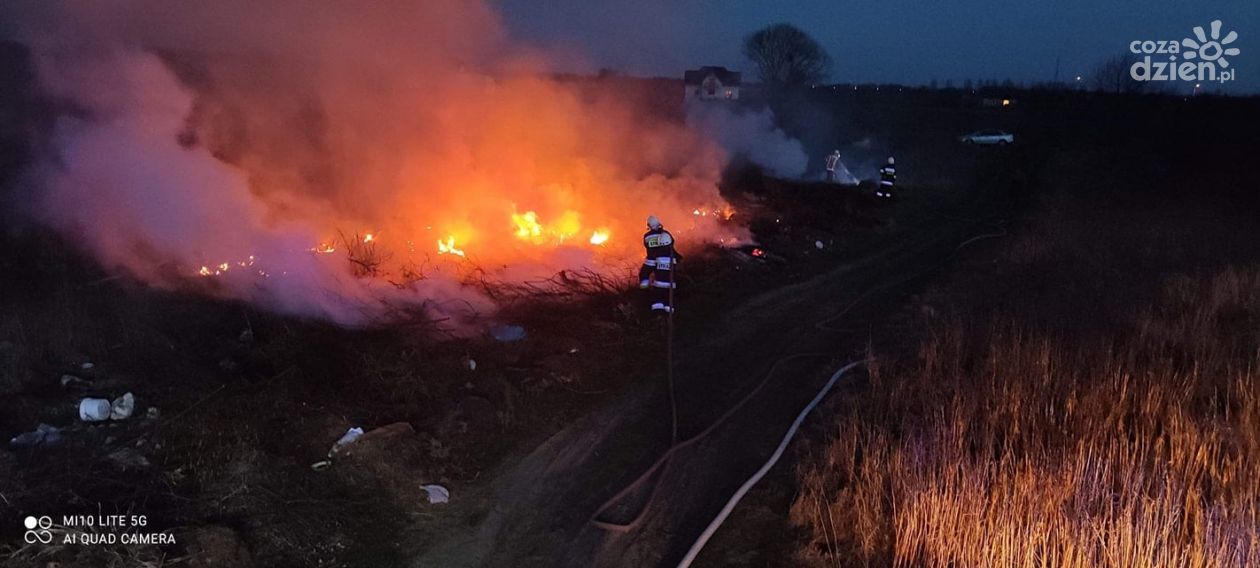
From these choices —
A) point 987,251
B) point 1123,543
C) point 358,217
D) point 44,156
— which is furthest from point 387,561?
point 987,251

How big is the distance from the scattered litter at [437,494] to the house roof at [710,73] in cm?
3689

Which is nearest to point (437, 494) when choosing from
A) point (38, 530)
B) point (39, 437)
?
point (38, 530)

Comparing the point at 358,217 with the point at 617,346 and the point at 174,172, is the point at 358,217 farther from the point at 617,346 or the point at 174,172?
the point at 617,346

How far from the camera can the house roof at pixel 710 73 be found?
4119 cm

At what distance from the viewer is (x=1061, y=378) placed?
265 inches

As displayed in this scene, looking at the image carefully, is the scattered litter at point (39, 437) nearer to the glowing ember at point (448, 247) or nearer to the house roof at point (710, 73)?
the glowing ember at point (448, 247)

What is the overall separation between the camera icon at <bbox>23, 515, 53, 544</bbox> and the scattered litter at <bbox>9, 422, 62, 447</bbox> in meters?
1.36

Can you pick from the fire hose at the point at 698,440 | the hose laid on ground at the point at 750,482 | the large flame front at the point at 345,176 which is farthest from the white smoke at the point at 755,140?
the hose laid on ground at the point at 750,482

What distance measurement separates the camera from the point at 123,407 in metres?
6.06

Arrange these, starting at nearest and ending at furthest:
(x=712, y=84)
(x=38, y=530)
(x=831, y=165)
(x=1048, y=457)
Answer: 1. (x=38, y=530)
2. (x=1048, y=457)
3. (x=831, y=165)
4. (x=712, y=84)

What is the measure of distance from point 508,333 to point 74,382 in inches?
164

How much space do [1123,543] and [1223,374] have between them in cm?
448

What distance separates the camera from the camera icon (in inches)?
165

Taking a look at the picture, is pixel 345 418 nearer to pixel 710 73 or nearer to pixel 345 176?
pixel 345 176
